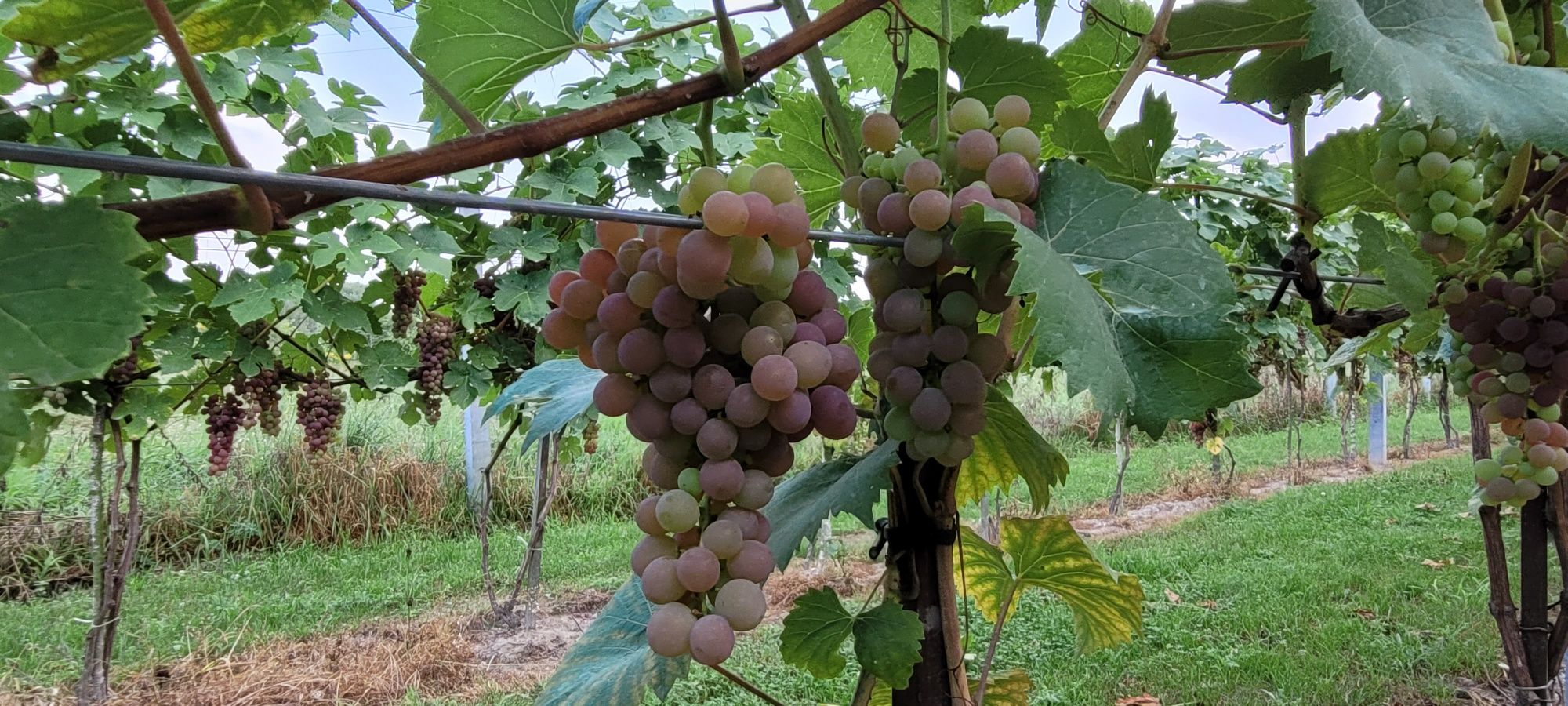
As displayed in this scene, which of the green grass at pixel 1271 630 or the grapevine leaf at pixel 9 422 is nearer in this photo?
the grapevine leaf at pixel 9 422

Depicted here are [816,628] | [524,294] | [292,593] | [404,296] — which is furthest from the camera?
[292,593]

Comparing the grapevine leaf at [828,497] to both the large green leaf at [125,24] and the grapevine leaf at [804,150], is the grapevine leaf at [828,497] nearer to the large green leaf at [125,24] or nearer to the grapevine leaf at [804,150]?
the grapevine leaf at [804,150]

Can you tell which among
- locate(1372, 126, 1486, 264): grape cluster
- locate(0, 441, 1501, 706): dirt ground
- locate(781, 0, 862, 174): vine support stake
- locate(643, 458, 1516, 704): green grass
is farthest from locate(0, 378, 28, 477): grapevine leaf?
locate(643, 458, 1516, 704): green grass

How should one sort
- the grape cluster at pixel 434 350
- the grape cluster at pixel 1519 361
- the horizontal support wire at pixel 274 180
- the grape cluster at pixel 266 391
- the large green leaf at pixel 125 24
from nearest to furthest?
the horizontal support wire at pixel 274 180 → the large green leaf at pixel 125 24 → the grape cluster at pixel 1519 361 → the grape cluster at pixel 266 391 → the grape cluster at pixel 434 350

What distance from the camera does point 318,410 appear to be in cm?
242

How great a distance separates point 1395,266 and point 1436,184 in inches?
3.9

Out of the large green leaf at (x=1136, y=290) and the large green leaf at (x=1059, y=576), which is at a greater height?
the large green leaf at (x=1136, y=290)

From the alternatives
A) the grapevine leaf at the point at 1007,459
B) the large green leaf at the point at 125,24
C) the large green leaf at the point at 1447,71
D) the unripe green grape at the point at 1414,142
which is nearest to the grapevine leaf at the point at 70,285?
the large green leaf at the point at 125,24

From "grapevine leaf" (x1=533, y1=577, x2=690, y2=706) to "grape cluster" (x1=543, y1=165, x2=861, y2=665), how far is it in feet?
0.30

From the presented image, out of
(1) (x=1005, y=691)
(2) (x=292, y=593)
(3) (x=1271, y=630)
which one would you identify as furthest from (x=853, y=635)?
(2) (x=292, y=593)

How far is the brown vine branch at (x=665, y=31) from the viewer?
0.48 m

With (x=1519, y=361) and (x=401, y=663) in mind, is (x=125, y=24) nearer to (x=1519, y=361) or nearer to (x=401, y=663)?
(x=1519, y=361)

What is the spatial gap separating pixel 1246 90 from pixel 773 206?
0.62m

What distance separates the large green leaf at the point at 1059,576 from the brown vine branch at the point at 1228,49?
1.36 ft
